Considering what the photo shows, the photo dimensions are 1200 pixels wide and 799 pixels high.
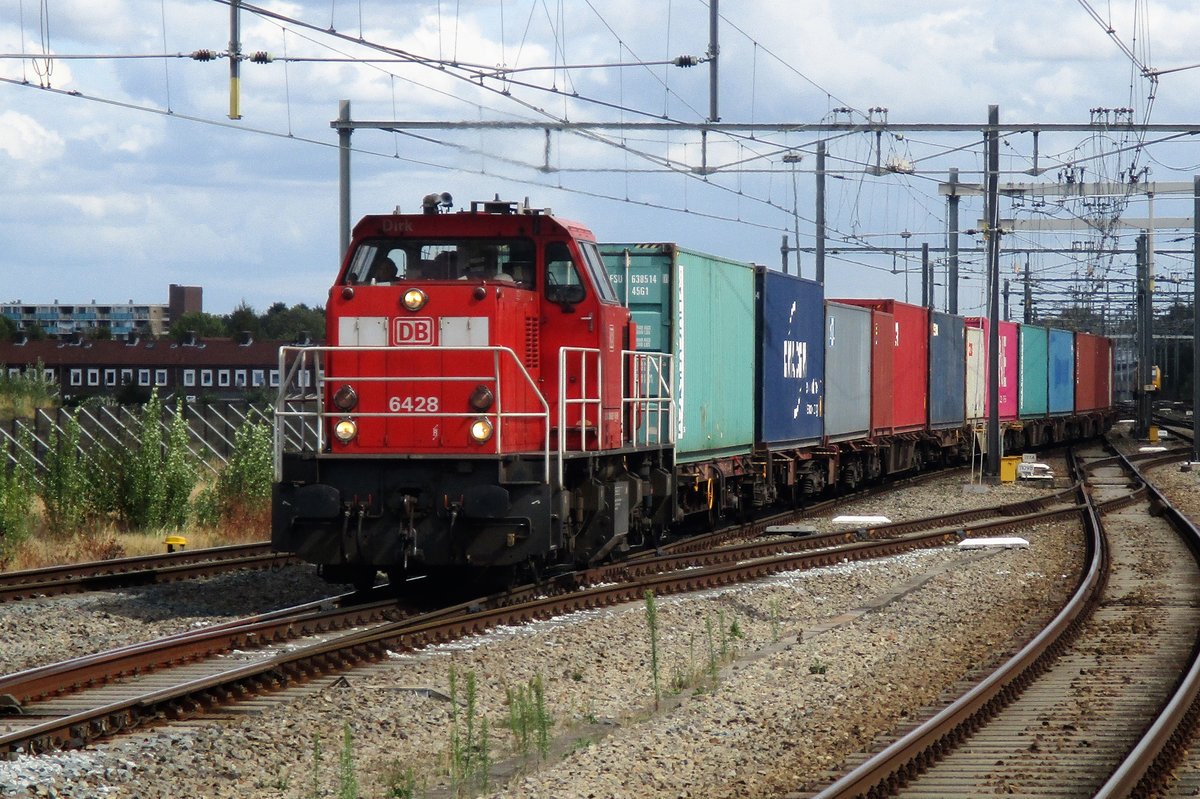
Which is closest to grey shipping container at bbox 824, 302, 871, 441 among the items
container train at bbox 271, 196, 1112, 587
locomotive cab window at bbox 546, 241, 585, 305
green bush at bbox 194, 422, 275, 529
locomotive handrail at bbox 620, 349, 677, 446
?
container train at bbox 271, 196, 1112, 587

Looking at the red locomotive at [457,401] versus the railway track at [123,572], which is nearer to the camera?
the red locomotive at [457,401]

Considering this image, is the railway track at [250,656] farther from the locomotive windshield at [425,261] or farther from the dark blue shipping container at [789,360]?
the dark blue shipping container at [789,360]

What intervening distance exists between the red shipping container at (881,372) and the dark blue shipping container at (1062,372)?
55.7 feet

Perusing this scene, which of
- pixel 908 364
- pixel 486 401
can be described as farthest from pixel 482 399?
pixel 908 364

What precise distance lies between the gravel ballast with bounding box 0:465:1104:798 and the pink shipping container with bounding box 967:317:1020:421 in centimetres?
2043

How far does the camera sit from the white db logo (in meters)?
12.2

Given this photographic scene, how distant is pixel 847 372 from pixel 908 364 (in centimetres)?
477

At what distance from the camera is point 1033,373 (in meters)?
40.1

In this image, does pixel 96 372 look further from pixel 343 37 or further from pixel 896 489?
pixel 343 37

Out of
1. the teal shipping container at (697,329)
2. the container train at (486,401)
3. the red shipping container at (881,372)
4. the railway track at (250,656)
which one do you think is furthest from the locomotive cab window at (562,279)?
the red shipping container at (881,372)

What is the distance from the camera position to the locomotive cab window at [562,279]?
1277 cm

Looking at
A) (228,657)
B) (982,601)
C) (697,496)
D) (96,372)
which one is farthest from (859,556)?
(96,372)

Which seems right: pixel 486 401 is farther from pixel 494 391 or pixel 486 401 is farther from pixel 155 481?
pixel 155 481

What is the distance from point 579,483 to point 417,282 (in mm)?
2310
